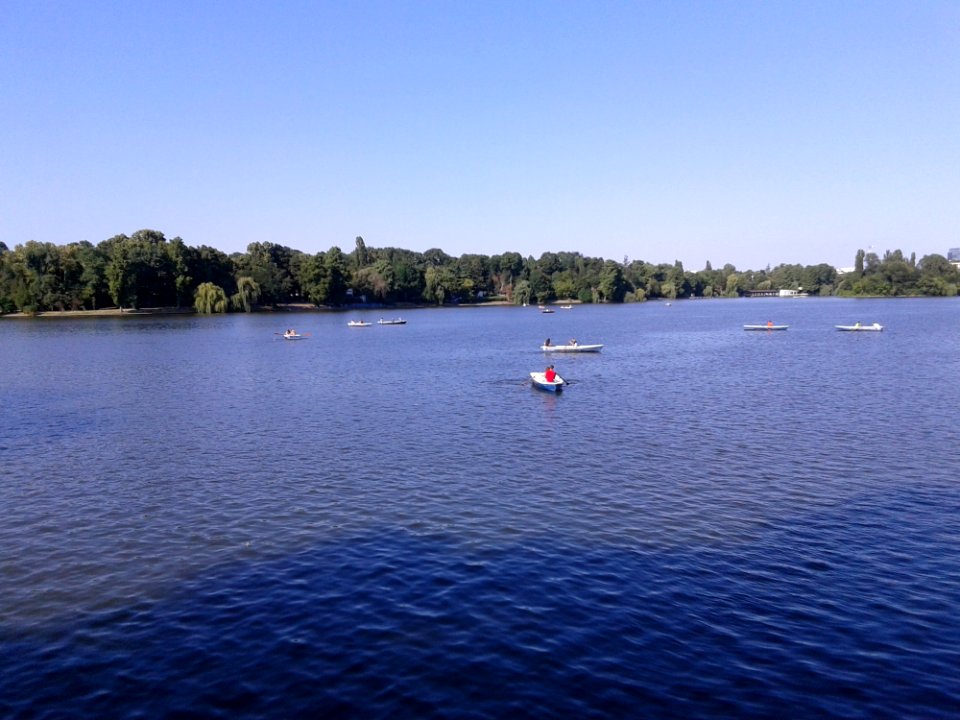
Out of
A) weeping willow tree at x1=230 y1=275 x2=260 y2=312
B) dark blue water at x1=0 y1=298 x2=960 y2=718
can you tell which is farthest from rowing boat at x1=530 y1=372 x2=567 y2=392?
weeping willow tree at x1=230 y1=275 x2=260 y2=312

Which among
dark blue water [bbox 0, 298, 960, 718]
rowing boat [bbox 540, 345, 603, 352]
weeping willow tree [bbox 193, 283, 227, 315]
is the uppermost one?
weeping willow tree [bbox 193, 283, 227, 315]

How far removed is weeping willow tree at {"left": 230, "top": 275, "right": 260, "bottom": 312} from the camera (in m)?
159

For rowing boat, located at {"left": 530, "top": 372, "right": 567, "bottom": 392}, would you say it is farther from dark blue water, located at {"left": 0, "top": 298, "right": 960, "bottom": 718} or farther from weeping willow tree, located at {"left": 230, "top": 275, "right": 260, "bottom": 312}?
weeping willow tree, located at {"left": 230, "top": 275, "right": 260, "bottom": 312}

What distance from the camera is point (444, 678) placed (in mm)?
13547

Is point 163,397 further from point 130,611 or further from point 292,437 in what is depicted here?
point 130,611

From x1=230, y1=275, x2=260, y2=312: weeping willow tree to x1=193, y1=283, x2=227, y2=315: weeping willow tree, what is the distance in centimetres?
267

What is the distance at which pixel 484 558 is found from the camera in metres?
19.0

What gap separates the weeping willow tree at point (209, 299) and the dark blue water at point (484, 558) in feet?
380

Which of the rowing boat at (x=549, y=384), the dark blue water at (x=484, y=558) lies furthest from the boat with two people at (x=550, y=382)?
the dark blue water at (x=484, y=558)

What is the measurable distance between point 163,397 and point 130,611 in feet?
109

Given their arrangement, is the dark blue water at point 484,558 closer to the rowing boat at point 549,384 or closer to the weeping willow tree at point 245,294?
the rowing boat at point 549,384

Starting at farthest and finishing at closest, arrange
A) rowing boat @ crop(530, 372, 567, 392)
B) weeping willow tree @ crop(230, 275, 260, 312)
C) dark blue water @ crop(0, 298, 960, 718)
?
1. weeping willow tree @ crop(230, 275, 260, 312)
2. rowing boat @ crop(530, 372, 567, 392)
3. dark blue water @ crop(0, 298, 960, 718)

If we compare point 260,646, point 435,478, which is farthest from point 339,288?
point 260,646

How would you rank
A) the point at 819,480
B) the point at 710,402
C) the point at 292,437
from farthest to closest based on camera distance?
the point at 710,402
the point at 292,437
the point at 819,480
